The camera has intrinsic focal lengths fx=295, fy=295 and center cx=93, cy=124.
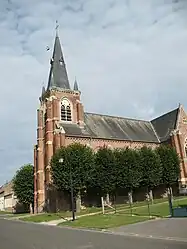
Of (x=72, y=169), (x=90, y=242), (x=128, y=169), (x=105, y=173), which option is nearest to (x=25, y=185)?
(x=72, y=169)

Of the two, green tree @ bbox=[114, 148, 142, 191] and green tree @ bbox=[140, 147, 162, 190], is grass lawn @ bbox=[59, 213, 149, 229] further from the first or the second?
green tree @ bbox=[140, 147, 162, 190]

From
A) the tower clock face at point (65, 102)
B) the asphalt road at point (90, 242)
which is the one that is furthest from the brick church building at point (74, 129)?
the asphalt road at point (90, 242)

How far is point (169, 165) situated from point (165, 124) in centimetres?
1270

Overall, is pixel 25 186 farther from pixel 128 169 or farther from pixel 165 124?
pixel 165 124

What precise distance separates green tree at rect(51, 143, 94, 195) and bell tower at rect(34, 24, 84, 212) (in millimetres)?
4725

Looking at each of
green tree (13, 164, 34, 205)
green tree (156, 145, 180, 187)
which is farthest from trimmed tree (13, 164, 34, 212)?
green tree (156, 145, 180, 187)

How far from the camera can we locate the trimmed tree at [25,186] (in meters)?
54.6

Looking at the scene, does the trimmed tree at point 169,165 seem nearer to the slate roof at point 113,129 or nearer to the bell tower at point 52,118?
the slate roof at point 113,129

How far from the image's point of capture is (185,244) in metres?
12.3

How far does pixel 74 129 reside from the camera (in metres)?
50.7

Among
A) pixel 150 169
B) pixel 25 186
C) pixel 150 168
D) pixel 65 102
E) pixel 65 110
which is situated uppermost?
pixel 65 102

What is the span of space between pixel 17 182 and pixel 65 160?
59.9 feet

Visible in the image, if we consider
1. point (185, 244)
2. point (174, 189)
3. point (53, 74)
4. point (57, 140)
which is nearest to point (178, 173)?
point (174, 189)

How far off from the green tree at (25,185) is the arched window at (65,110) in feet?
42.9
